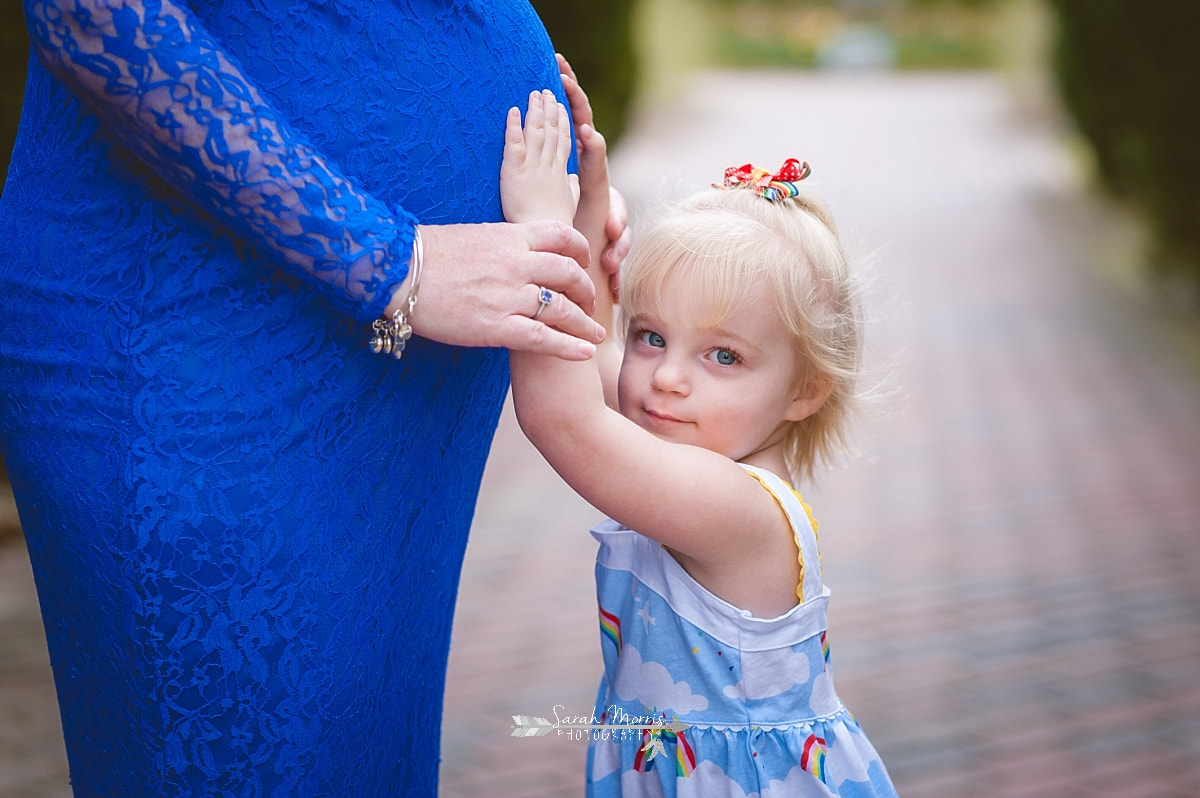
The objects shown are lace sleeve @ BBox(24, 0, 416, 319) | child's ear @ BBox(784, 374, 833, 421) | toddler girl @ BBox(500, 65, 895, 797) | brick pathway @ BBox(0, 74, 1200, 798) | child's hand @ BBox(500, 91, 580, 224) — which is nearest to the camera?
lace sleeve @ BBox(24, 0, 416, 319)

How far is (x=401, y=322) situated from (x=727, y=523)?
1.80 feet

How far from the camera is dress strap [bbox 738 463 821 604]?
1702mm

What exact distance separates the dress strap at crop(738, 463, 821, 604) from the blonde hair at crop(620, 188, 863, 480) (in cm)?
18

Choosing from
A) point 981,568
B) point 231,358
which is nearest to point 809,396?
point 231,358

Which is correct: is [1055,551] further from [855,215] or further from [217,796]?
[855,215]

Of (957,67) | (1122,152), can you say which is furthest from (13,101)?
(957,67)

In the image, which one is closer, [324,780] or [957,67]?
[324,780]

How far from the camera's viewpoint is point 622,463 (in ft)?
5.08

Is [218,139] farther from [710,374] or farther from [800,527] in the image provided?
[800,527]

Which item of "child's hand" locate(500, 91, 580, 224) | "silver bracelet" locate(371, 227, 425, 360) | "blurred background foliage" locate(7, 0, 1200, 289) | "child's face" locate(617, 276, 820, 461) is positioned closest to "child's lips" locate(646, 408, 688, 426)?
"child's face" locate(617, 276, 820, 461)

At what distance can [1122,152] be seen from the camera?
11906 millimetres

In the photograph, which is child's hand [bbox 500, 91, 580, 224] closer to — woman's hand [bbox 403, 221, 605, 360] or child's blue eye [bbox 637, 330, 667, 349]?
woman's hand [bbox 403, 221, 605, 360]

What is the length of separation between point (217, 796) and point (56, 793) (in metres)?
2.16

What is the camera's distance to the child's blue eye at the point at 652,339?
1775 millimetres
